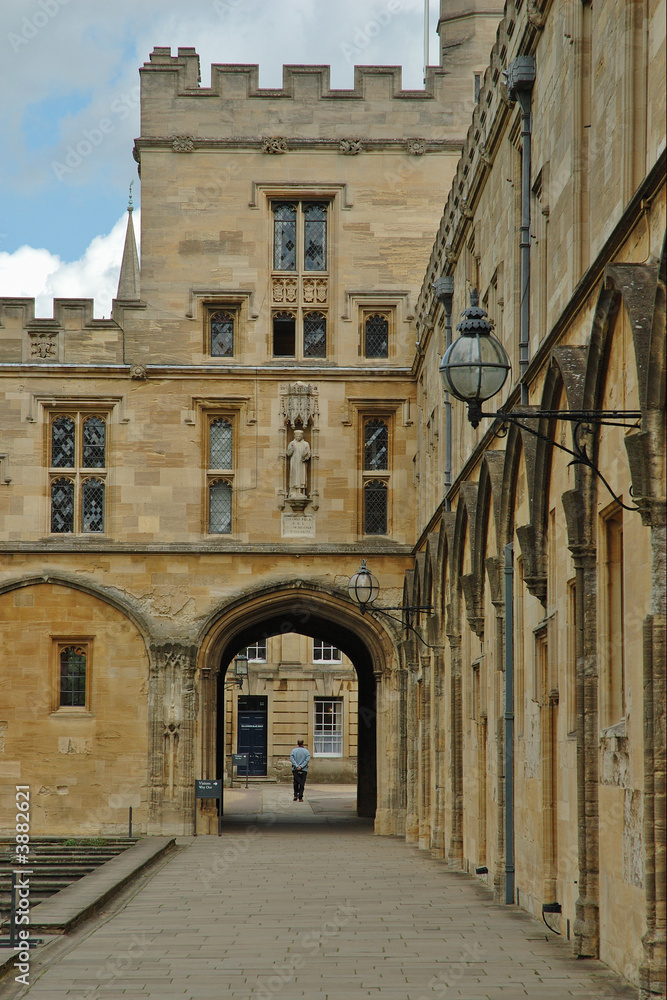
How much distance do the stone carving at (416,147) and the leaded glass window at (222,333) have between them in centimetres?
405

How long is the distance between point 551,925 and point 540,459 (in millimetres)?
3488

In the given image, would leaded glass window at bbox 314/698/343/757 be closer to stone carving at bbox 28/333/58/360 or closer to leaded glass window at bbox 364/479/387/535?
leaded glass window at bbox 364/479/387/535

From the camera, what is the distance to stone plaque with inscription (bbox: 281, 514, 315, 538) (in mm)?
22766

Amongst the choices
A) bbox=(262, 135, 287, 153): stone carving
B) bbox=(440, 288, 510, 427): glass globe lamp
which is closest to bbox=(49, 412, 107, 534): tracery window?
bbox=(262, 135, 287, 153): stone carving

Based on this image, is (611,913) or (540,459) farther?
(540,459)

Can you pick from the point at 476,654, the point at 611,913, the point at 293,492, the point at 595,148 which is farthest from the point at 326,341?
the point at 611,913

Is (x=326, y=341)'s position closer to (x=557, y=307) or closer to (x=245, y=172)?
(x=245, y=172)

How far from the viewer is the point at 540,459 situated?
10875 millimetres

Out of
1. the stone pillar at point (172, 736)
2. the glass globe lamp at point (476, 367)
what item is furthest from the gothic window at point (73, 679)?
the glass globe lamp at point (476, 367)

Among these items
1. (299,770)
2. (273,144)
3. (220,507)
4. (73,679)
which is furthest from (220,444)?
(299,770)

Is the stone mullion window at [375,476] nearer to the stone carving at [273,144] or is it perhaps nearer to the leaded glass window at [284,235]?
the leaded glass window at [284,235]

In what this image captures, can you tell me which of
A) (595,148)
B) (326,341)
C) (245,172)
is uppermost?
(245,172)

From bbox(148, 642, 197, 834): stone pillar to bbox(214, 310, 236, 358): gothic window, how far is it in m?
4.93

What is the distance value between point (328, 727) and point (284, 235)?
1959 centimetres
